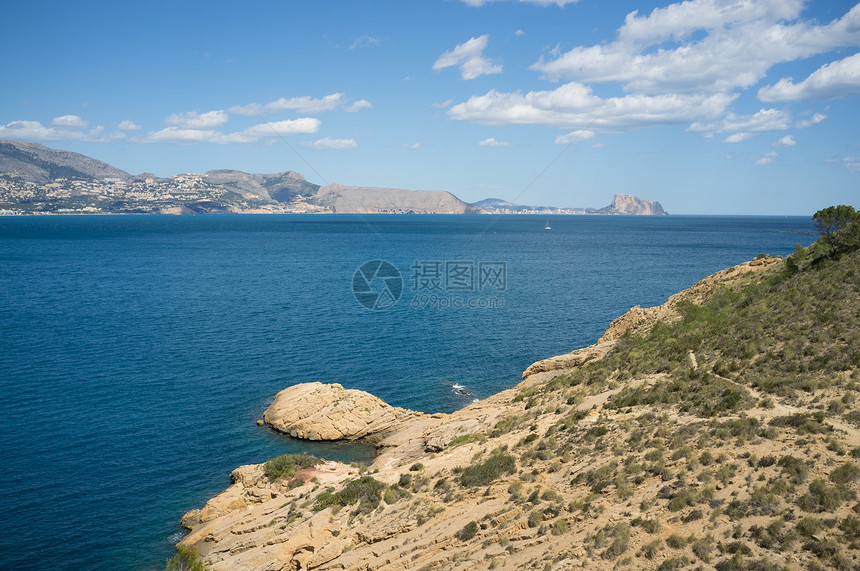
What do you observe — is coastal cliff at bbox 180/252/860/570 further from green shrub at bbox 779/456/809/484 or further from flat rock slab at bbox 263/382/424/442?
flat rock slab at bbox 263/382/424/442

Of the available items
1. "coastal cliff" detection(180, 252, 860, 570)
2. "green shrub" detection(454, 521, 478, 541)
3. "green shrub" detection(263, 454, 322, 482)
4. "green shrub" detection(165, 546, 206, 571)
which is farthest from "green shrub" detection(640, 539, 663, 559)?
"green shrub" detection(263, 454, 322, 482)

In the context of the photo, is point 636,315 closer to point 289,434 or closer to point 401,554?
point 289,434

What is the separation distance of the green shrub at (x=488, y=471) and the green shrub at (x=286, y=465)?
1182cm

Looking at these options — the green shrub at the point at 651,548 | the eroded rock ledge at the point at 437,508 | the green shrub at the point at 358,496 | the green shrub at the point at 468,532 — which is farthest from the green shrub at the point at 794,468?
the green shrub at the point at 358,496

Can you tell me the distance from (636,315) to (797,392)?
102 ft

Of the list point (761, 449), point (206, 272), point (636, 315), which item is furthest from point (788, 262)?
point (206, 272)

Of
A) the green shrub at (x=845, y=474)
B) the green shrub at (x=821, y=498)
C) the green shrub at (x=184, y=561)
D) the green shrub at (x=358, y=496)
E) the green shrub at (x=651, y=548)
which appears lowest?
the green shrub at (x=184, y=561)

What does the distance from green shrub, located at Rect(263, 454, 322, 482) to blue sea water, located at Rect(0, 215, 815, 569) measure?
411 centimetres

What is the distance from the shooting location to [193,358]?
53.6 m

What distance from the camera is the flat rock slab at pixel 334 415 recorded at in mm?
39000

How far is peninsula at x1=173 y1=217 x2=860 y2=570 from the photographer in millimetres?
15867

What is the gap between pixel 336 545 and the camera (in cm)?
2178

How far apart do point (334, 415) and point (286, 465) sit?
8739 mm

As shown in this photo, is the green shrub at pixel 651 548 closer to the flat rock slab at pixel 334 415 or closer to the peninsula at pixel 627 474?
the peninsula at pixel 627 474
